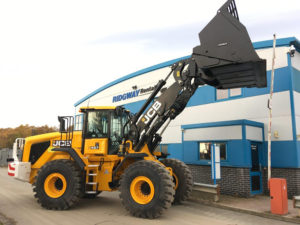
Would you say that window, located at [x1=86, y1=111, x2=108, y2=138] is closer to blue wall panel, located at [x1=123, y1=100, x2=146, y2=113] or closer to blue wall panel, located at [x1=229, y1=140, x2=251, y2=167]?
blue wall panel, located at [x1=229, y1=140, x2=251, y2=167]

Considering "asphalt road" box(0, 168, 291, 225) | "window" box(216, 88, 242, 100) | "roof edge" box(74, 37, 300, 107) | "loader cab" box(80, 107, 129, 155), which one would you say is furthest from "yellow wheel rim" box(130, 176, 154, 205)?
"roof edge" box(74, 37, 300, 107)

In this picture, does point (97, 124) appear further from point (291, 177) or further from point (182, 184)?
point (291, 177)

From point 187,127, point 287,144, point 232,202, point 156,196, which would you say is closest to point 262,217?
point 232,202

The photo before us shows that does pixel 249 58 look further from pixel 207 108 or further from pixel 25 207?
pixel 25 207

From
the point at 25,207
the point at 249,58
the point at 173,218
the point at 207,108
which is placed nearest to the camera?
the point at 249,58

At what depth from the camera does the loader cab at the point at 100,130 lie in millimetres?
7785

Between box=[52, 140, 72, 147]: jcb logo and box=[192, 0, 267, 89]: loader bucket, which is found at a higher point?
box=[192, 0, 267, 89]: loader bucket

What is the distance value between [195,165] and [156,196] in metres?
5.15

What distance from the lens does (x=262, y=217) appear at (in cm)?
710

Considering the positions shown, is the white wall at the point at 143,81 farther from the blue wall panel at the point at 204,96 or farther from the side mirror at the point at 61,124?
the side mirror at the point at 61,124

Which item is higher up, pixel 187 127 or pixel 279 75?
pixel 279 75

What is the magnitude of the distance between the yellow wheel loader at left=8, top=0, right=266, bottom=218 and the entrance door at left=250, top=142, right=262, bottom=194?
10.3 ft

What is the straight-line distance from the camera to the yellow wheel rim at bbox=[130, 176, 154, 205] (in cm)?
657

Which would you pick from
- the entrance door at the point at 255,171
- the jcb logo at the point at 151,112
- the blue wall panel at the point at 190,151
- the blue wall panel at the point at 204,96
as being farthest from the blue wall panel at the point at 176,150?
the jcb logo at the point at 151,112
